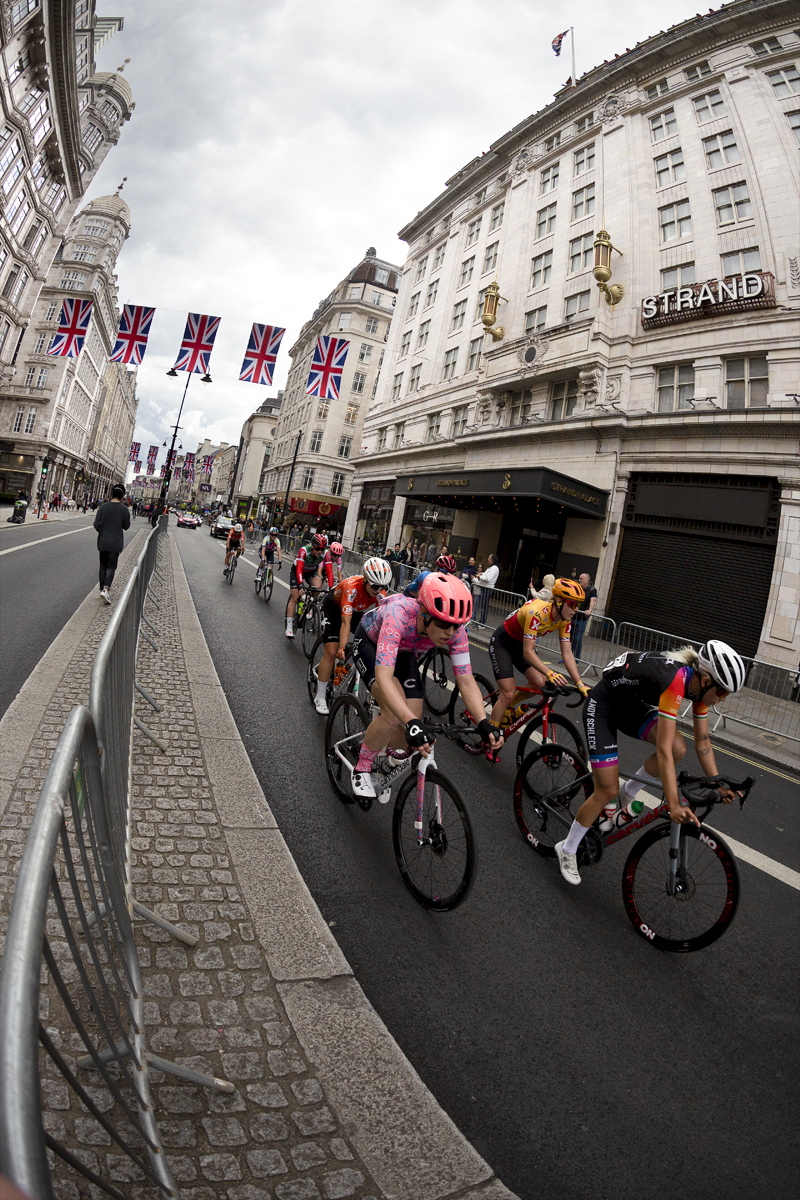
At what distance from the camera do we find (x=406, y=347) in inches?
1547

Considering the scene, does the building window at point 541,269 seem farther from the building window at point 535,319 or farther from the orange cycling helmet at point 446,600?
the orange cycling helmet at point 446,600

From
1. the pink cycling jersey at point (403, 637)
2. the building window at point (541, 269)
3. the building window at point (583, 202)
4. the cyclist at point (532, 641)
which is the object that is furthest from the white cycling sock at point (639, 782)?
the building window at point (583, 202)

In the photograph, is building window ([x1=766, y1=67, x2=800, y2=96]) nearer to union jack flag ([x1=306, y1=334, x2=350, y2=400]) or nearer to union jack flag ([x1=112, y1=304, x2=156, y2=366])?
union jack flag ([x1=306, y1=334, x2=350, y2=400])

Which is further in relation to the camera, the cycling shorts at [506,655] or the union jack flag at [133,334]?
the union jack flag at [133,334]

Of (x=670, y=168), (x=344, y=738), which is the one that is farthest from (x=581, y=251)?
(x=344, y=738)

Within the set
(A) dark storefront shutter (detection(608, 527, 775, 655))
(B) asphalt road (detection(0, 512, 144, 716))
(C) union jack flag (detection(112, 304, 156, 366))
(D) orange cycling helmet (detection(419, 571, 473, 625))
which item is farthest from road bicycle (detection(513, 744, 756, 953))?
(C) union jack flag (detection(112, 304, 156, 366))

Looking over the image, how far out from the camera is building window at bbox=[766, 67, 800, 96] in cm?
1952

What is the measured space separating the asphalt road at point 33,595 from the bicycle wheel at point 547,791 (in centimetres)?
455

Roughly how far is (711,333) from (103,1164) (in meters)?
23.2

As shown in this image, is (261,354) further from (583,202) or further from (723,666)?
(723,666)

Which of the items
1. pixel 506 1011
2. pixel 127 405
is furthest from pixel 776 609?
pixel 127 405

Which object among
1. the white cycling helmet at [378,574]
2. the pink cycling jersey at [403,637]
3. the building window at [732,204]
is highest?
the building window at [732,204]

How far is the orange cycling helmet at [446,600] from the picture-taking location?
12.3 feet

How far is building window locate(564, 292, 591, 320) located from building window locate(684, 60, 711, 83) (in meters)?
8.45
